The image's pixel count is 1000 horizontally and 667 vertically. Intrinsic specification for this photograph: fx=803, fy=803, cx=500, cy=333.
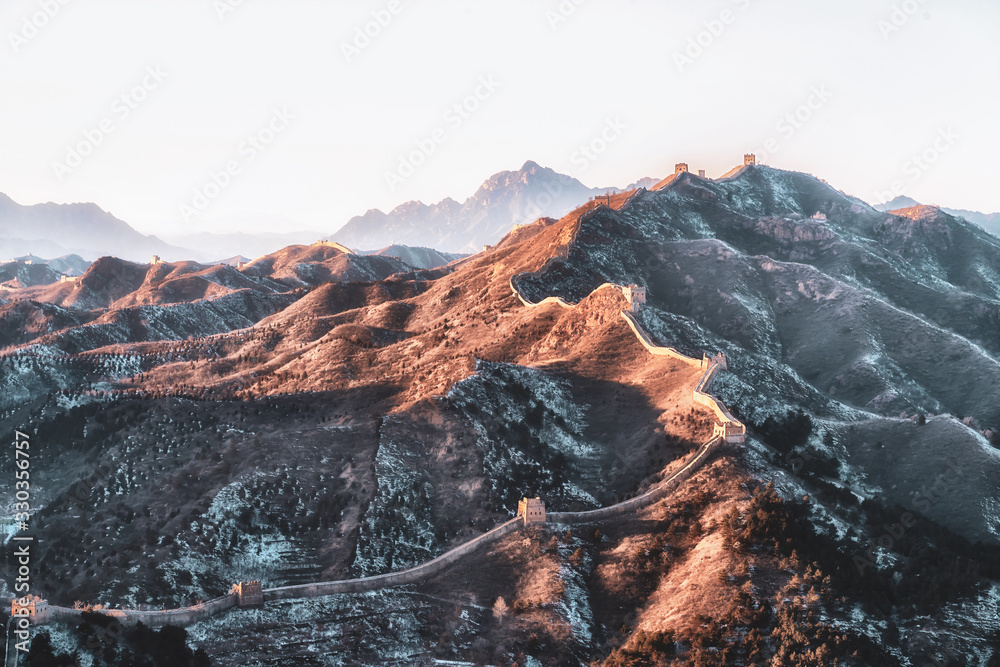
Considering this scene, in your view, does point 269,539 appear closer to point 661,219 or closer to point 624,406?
point 624,406

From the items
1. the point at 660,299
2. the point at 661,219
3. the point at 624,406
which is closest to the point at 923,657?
the point at 624,406

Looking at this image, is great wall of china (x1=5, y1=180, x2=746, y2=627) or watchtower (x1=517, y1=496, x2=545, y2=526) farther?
watchtower (x1=517, y1=496, x2=545, y2=526)

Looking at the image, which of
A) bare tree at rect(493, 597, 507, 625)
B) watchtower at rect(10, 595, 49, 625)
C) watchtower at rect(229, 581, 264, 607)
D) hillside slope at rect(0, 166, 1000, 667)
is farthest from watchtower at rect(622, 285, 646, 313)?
watchtower at rect(10, 595, 49, 625)

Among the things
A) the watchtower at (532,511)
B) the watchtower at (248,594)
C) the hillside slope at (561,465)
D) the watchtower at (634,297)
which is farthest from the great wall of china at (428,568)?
the watchtower at (634,297)

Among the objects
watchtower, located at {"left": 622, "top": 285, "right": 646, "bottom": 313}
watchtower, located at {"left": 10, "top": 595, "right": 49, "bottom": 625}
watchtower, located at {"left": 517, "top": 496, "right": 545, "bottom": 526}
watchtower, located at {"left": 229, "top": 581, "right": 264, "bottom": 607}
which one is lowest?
watchtower, located at {"left": 229, "top": 581, "right": 264, "bottom": 607}

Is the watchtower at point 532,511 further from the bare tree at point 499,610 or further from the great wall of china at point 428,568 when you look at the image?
the bare tree at point 499,610

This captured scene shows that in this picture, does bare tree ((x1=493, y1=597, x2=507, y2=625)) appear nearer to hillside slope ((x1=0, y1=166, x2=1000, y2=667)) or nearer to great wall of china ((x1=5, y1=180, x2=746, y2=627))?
hillside slope ((x1=0, y1=166, x2=1000, y2=667))

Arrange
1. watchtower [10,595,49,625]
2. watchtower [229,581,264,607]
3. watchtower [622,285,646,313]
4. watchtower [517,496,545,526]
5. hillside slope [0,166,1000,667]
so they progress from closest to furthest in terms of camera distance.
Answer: watchtower [10,595,49,625] < hillside slope [0,166,1000,667] < watchtower [229,581,264,607] < watchtower [517,496,545,526] < watchtower [622,285,646,313]

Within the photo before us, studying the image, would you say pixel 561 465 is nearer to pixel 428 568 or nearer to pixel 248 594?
pixel 428 568
